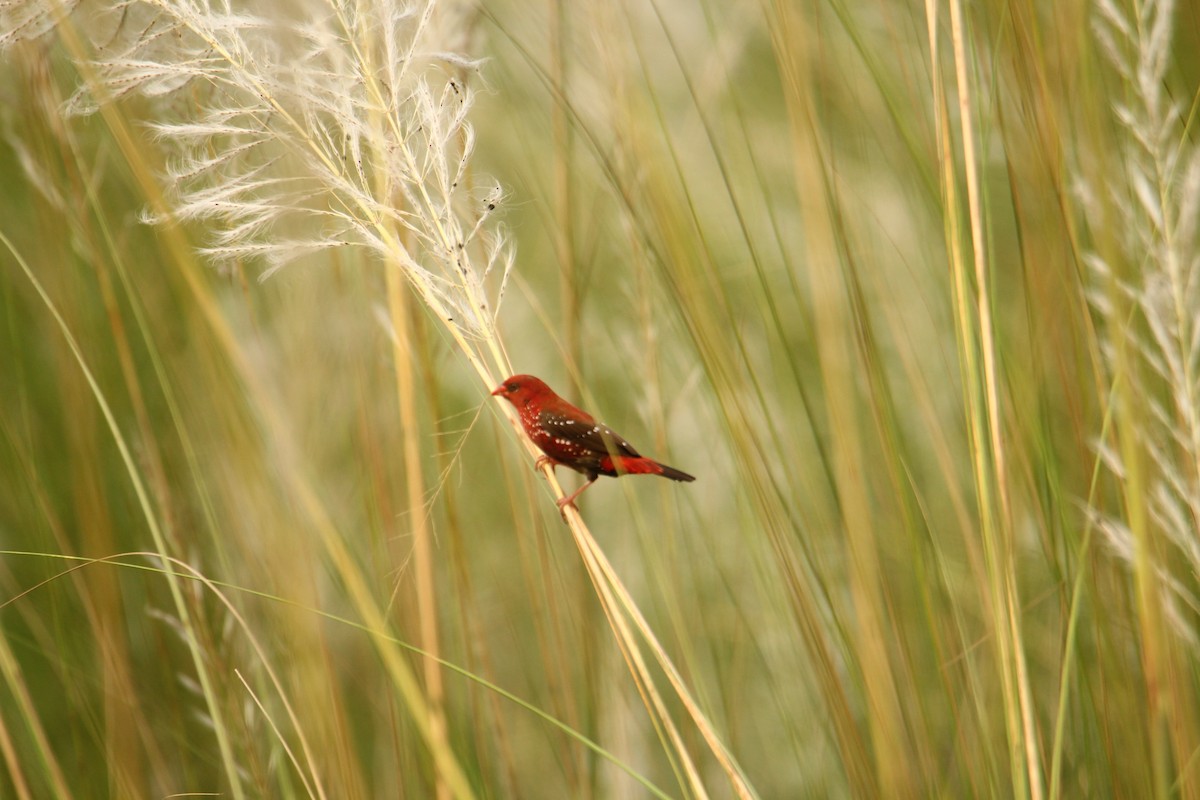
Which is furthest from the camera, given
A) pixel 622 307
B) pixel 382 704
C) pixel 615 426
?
pixel 622 307

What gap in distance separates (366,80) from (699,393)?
94 cm

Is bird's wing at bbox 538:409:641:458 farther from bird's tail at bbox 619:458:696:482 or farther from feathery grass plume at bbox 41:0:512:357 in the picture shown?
feathery grass plume at bbox 41:0:512:357

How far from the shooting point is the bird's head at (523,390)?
96 cm

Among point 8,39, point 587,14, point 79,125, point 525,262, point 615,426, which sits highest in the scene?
point 79,125

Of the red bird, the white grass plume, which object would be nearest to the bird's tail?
the red bird

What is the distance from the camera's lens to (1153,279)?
0.87 m

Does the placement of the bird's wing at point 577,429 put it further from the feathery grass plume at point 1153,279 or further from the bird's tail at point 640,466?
the feathery grass plume at point 1153,279

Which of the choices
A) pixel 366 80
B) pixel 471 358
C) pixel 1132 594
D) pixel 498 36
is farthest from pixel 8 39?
pixel 1132 594

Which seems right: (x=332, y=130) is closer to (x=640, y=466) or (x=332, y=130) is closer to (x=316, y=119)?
(x=316, y=119)

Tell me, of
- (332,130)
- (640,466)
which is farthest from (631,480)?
(332,130)

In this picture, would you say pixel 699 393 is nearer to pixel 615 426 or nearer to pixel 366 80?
pixel 615 426

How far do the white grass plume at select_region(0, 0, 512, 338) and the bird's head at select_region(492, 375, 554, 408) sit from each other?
0.26ft

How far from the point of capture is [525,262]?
2.33 meters

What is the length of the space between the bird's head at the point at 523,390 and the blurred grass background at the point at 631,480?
11cm
